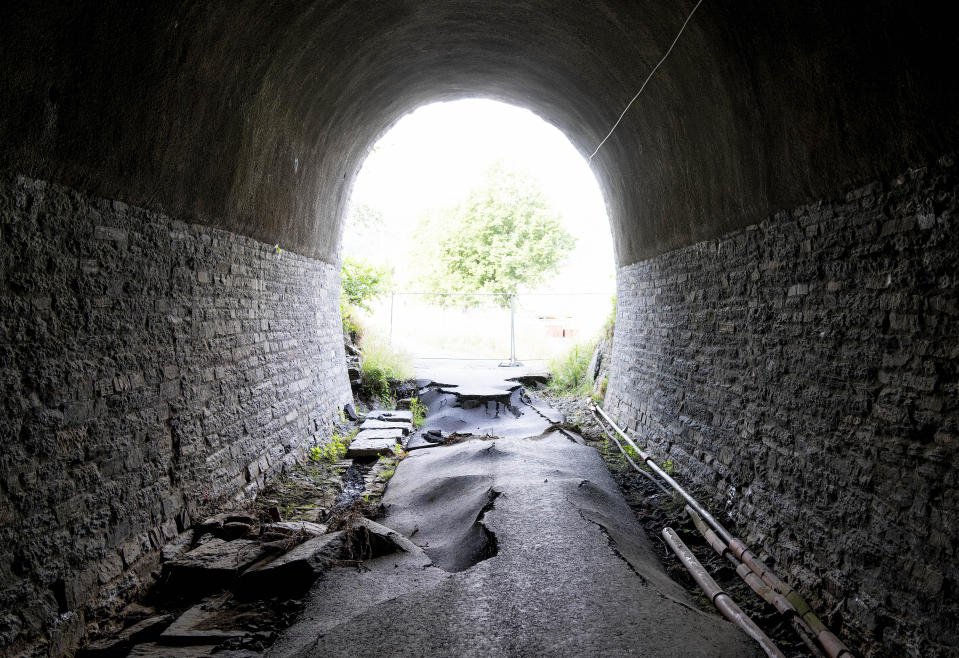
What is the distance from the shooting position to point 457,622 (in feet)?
11.1

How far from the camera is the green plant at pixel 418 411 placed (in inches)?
417

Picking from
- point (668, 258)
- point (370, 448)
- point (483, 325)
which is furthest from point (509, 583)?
point (483, 325)

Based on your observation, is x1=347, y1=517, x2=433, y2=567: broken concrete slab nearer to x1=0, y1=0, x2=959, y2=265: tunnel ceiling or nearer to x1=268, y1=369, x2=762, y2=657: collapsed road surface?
x1=268, y1=369, x2=762, y2=657: collapsed road surface

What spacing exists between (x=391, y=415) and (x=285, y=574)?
20.7 feet

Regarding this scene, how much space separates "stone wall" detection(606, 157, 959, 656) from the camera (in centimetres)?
316

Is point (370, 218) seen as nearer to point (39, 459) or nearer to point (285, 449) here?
point (285, 449)

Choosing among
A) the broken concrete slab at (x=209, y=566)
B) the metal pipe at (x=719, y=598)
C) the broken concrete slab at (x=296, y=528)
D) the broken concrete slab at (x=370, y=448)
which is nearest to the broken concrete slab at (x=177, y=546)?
the broken concrete slab at (x=209, y=566)

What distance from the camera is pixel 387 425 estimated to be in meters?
9.59

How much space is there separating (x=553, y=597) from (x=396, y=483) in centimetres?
356

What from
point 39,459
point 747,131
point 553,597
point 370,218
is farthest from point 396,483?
point 370,218

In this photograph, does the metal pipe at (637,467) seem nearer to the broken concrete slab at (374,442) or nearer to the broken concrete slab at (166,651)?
the broken concrete slab at (374,442)

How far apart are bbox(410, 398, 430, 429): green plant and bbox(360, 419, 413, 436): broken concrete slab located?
24.8 inches

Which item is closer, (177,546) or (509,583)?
(509,583)

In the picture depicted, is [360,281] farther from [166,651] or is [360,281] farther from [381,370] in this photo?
[166,651]
